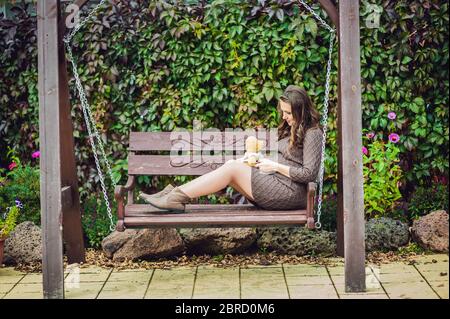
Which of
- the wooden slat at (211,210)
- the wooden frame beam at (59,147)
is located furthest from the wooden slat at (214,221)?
the wooden frame beam at (59,147)

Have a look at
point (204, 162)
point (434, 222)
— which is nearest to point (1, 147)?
point (204, 162)

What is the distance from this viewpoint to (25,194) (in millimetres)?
7016

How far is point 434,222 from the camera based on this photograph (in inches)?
265

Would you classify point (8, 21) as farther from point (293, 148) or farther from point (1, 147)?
point (293, 148)

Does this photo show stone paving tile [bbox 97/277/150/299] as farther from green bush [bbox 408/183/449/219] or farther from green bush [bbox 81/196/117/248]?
green bush [bbox 408/183/449/219]

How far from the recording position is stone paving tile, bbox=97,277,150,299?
18.5 ft

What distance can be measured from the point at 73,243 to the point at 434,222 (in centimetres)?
286

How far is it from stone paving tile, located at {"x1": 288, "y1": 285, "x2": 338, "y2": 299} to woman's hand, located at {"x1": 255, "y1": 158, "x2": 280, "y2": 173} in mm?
824

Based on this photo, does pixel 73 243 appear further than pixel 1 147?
No

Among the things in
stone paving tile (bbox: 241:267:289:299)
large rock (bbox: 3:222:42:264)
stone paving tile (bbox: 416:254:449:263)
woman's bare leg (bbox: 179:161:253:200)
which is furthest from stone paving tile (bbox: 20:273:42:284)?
stone paving tile (bbox: 416:254:449:263)

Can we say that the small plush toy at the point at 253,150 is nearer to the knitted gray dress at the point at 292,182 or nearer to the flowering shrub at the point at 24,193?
the knitted gray dress at the point at 292,182
